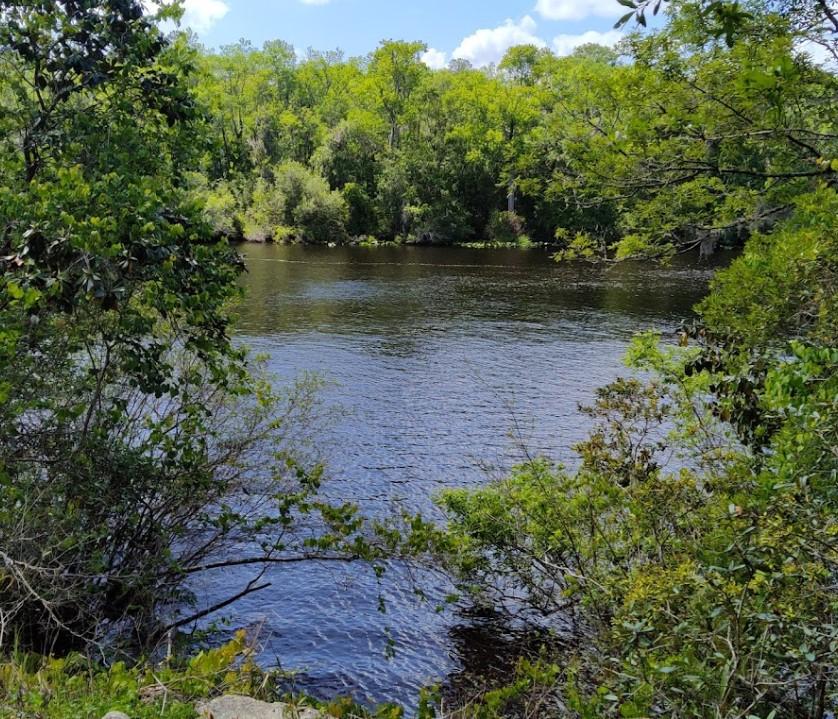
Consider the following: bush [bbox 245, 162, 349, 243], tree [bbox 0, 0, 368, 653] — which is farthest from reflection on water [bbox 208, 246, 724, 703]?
bush [bbox 245, 162, 349, 243]

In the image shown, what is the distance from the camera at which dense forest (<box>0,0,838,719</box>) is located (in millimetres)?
4828

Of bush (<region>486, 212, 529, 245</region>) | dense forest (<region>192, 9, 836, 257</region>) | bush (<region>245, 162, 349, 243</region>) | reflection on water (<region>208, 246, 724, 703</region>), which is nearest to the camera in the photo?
dense forest (<region>192, 9, 836, 257</region>)

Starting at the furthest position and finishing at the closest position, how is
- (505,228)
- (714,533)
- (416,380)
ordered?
(505,228)
(416,380)
(714,533)

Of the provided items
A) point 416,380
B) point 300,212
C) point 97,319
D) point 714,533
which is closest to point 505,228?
point 300,212

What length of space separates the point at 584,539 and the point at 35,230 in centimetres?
742

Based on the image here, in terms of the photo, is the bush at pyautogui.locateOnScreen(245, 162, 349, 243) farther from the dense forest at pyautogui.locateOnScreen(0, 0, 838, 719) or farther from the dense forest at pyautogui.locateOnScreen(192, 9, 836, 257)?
the dense forest at pyautogui.locateOnScreen(0, 0, 838, 719)

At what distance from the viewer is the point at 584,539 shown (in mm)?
9273

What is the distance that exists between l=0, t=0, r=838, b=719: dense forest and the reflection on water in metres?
1.15

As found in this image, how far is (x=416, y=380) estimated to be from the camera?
76.0ft

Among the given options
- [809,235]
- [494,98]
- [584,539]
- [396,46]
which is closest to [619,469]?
[584,539]

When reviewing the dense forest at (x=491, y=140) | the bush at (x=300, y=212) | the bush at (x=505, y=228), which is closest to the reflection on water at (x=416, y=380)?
the dense forest at (x=491, y=140)

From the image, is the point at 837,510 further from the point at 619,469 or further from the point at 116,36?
the point at 116,36

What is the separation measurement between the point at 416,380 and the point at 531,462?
522 inches

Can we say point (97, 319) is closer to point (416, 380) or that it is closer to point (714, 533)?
point (714, 533)
